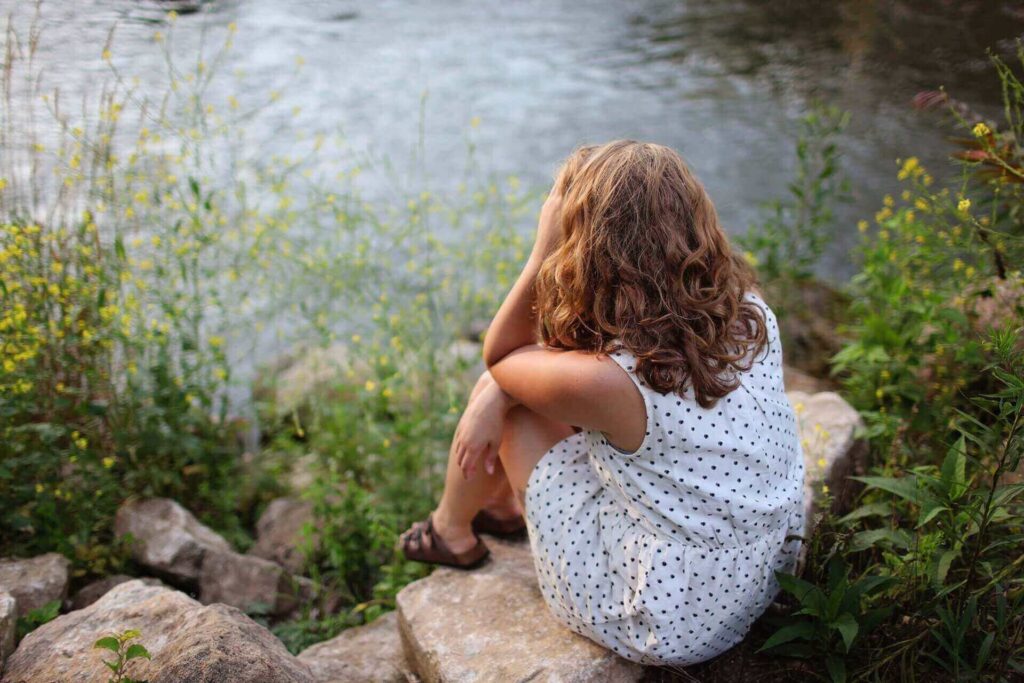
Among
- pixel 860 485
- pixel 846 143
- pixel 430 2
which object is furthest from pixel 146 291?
pixel 430 2

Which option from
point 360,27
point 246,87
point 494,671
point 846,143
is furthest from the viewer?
point 360,27

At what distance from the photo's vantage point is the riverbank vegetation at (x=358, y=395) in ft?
6.09

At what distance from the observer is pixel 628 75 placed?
6.97m

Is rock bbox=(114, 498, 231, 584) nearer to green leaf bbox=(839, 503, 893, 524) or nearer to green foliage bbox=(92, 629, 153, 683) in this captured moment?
green foliage bbox=(92, 629, 153, 683)

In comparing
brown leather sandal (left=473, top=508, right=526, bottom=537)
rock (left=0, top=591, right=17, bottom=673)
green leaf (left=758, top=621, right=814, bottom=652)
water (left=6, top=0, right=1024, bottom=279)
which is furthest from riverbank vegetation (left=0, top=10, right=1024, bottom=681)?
water (left=6, top=0, right=1024, bottom=279)

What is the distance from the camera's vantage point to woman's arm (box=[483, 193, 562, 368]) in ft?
6.31

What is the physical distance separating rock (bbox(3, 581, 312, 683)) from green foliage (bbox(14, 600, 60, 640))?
16 cm

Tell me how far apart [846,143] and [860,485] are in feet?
13.4

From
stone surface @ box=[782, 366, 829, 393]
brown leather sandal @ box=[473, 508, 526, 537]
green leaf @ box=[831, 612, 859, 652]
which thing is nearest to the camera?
green leaf @ box=[831, 612, 859, 652]

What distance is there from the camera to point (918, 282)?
9.63 feet

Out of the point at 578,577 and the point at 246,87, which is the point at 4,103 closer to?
the point at 578,577

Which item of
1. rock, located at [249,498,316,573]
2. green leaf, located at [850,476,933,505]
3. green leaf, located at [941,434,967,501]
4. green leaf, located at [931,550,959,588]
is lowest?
rock, located at [249,498,316,573]

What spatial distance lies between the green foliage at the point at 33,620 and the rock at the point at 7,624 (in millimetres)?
111

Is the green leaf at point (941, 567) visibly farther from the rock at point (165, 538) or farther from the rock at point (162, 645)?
the rock at point (165, 538)
